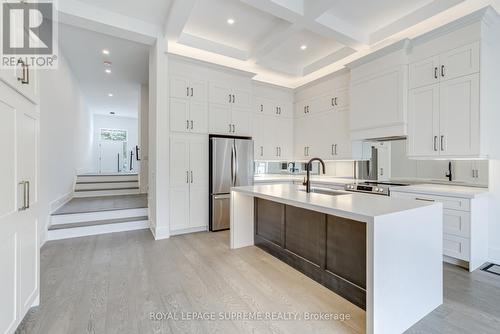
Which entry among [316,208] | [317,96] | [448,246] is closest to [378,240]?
[316,208]

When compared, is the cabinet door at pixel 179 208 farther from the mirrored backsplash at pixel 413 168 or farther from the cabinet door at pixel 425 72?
the cabinet door at pixel 425 72

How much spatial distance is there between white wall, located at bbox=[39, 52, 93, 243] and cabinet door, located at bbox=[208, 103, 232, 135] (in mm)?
2420

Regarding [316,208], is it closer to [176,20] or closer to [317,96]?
[176,20]

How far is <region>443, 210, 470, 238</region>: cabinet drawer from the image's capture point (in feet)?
8.43

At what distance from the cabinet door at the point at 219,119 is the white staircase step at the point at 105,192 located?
3.35 meters

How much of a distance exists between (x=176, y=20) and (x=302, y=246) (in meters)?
3.27

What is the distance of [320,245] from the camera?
91.4 inches

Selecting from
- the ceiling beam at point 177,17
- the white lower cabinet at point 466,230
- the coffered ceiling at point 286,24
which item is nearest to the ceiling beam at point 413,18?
the coffered ceiling at point 286,24

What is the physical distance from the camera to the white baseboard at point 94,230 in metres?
3.56

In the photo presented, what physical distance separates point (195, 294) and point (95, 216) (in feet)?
9.56

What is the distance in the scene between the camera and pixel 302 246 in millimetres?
2564

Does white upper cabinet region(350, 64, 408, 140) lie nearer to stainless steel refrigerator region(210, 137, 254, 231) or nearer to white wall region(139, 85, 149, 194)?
stainless steel refrigerator region(210, 137, 254, 231)

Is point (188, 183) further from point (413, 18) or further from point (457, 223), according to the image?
point (413, 18)

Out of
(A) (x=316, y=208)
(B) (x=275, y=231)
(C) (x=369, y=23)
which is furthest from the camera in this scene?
(C) (x=369, y=23)
